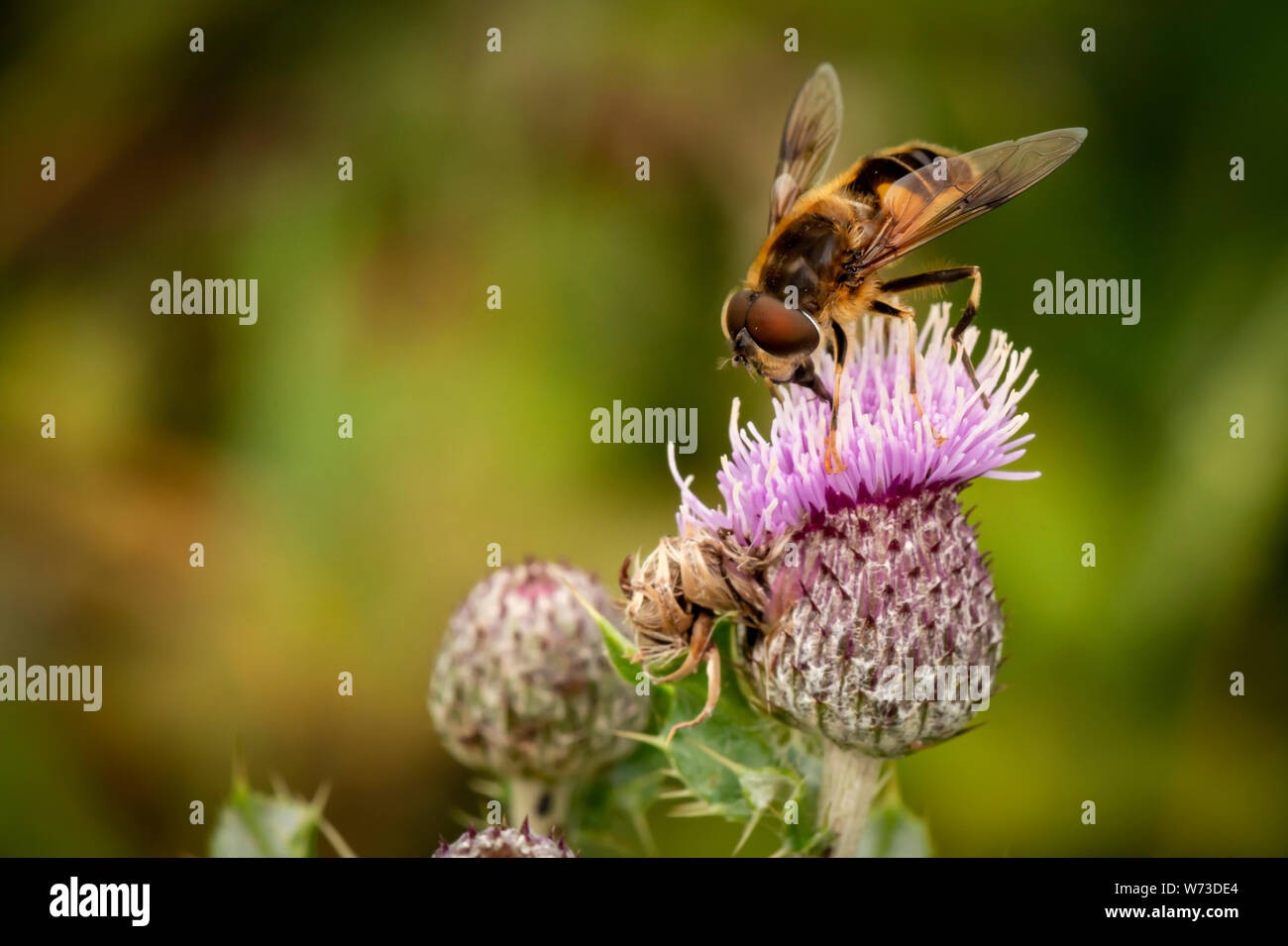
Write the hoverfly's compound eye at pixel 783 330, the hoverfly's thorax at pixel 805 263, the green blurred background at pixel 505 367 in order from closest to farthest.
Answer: the hoverfly's compound eye at pixel 783 330 → the hoverfly's thorax at pixel 805 263 → the green blurred background at pixel 505 367

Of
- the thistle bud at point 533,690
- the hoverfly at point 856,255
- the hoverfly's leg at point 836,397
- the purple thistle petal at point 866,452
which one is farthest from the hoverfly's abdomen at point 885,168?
the thistle bud at point 533,690

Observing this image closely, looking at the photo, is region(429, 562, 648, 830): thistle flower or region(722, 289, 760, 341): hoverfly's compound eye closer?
region(722, 289, 760, 341): hoverfly's compound eye

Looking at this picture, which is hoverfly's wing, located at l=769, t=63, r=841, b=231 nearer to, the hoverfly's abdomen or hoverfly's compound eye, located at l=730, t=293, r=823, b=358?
the hoverfly's abdomen

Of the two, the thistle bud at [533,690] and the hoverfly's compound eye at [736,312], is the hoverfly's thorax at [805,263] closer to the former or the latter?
the hoverfly's compound eye at [736,312]

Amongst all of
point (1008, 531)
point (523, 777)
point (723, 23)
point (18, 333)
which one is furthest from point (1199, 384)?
point (18, 333)

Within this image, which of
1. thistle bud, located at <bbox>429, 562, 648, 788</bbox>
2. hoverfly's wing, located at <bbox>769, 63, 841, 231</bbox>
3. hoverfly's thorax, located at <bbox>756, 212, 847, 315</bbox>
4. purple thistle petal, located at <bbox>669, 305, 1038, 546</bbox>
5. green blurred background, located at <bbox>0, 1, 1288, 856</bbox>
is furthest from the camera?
green blurred background, located at <bbox>0, 1, 1288, 856</bbox>

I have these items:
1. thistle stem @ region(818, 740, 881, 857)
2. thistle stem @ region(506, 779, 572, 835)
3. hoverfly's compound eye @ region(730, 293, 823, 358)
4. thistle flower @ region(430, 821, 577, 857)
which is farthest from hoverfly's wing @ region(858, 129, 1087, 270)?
thistle stem @ region(506, 779, 572, 835)
